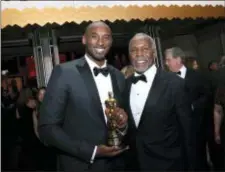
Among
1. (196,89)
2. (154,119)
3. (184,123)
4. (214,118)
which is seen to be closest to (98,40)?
(154,119)

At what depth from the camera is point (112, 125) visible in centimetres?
156

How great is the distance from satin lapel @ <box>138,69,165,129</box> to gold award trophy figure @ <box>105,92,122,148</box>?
0.25 m

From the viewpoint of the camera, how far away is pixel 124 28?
4.11 meters

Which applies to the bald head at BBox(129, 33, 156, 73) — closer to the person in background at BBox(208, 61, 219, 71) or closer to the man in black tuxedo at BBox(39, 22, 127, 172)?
the man in black tuxedo at BBox(39, 22, 127, 172)

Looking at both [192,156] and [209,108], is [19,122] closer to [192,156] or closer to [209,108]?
[209,108]

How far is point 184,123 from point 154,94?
0.72ft

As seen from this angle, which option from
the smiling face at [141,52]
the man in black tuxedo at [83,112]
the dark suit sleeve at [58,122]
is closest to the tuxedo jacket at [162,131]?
the smiling face at [141,52]

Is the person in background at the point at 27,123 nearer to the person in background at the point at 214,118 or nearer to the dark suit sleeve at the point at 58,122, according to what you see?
the person in background at the point at 214,118

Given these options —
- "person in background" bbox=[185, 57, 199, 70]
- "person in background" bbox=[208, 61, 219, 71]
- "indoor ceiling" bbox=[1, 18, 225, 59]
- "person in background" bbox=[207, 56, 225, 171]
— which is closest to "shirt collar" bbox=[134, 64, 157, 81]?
"person in background" bbox=[207, 56, 225, 171]

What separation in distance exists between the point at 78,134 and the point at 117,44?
8.17ft

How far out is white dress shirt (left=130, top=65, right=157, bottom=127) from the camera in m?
1.83

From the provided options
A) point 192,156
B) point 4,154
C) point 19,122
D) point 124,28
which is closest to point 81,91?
point 192,156

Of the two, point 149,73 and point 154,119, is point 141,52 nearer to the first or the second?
point 149,73

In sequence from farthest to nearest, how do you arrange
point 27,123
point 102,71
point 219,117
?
point 27,123, point 219,117, point 102,71
